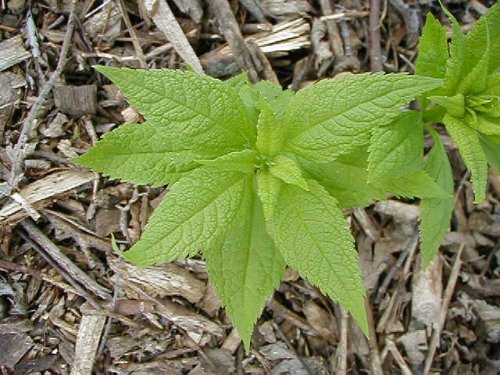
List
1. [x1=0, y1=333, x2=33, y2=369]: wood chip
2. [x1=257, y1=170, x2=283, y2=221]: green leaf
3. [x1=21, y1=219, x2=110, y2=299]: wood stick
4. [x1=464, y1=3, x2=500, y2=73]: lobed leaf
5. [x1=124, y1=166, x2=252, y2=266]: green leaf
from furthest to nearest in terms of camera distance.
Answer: [x1=21, y1=219, x2=110, y2=299]: wood stick < [x1=0, y1=333, x2=33, y2=369]: wood chip < [x1=464, y1=3, x2=500, y2=73]: lobed leaf < [x1=257, y1=170, x2=283, y2=221]: green leaf < [x1=124, y1=166, x2=252, y2=266]: green leaf

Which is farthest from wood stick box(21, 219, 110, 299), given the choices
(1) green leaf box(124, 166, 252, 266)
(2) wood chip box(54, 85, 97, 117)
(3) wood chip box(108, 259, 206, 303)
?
(1) green leaf box(124, 166, 252, 266)

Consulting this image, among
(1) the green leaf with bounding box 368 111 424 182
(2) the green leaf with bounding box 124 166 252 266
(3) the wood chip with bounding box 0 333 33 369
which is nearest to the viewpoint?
(2) the green leaf with bounding box 124 166 252 266

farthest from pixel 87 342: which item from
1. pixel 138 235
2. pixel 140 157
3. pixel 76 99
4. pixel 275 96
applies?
pixel 275 96

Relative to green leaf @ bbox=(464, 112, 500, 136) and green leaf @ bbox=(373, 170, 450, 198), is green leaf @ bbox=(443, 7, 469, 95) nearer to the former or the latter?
green leaf @ bbox=(464, 112, 500, 136)

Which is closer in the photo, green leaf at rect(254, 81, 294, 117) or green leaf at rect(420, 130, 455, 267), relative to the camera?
green leaf at rect(254, 81, 294, 117)

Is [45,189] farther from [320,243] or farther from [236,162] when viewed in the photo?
[320,243]

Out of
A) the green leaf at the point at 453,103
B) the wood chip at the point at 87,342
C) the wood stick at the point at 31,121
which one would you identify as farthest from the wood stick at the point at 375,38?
the wood chip at the point at 87,342
